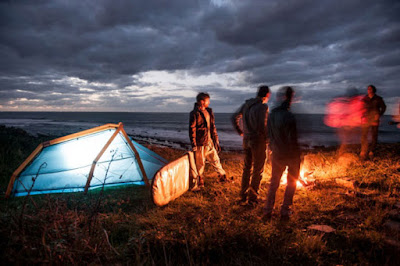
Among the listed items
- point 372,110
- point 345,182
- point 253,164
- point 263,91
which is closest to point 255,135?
point 253,164

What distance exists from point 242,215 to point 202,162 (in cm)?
187

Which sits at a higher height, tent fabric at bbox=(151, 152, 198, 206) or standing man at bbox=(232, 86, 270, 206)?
standing man at bbox=(232, 86, 270, 206)

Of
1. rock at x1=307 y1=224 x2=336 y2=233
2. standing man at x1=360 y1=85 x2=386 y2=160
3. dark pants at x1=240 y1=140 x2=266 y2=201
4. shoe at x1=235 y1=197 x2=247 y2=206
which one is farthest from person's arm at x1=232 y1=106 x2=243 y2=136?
standing man at x1=360 y1=85 x2=386 y2=160

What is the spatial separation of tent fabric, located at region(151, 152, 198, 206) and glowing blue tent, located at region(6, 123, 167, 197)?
1323mm

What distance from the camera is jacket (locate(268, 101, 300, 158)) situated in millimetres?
3436

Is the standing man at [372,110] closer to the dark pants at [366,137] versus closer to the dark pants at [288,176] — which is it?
the dark pants at [366,137]

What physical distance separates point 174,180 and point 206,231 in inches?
70.3

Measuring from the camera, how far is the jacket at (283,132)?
344cm

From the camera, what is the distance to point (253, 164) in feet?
14.5

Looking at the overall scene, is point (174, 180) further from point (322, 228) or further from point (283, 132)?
point (322, 228)

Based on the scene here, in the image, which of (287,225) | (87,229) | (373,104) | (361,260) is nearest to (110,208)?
(87,229)

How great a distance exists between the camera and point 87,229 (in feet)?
10.1


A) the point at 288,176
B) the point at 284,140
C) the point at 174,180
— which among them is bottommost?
the point at 174,180

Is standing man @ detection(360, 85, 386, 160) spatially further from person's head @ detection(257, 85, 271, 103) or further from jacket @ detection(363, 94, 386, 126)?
person's head @ detection(257, 85, 271, 103)
